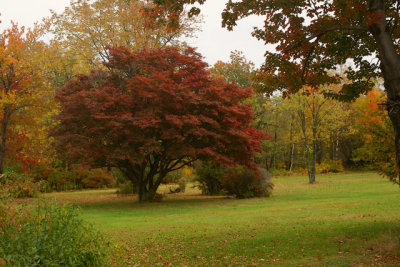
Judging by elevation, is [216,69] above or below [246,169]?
above

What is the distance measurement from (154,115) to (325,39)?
974 cm

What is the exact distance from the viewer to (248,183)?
22.0 meters

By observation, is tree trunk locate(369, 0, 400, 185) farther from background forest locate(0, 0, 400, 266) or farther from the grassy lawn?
the grassy lawn

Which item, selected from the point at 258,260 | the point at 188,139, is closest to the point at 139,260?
the point at 258,260

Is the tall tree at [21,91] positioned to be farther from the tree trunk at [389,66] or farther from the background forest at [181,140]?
the tree trunk at [389,66]

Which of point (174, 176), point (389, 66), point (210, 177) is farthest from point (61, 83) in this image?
point (389, 66)

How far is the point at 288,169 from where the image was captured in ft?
173

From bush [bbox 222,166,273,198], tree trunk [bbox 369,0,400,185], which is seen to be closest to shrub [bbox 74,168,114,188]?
bush [bbox 222,166,273,198]

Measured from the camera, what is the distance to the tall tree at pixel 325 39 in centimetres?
729

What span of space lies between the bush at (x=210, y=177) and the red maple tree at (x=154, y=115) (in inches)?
153

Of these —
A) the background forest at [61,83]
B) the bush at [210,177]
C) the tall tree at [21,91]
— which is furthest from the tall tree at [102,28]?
the bush at [210,177]

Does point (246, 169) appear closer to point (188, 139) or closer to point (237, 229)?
point (188, 139)

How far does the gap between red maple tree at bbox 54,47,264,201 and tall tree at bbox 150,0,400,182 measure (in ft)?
27.0

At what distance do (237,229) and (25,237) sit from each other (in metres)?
6.73
